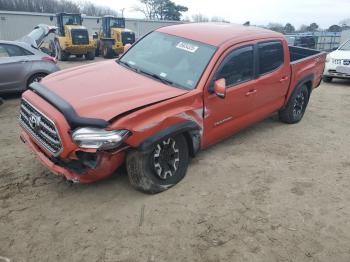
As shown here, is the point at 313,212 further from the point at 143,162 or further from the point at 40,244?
the point at 40,244

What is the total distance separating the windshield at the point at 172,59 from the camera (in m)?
4.20

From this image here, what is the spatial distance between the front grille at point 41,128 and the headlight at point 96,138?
0.81ft

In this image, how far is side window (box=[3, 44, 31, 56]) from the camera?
7.80 m

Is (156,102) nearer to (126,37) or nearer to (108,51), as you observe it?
(108,51)

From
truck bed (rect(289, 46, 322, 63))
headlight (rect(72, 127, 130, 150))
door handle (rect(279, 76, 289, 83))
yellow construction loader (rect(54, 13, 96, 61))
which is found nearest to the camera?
headlight (rect(72, 127, 130, 150))

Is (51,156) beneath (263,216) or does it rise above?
above

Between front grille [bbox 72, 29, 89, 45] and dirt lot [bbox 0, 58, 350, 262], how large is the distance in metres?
14.4

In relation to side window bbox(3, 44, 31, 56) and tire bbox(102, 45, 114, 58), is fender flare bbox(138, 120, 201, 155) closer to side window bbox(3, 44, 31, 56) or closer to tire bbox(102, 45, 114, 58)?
side window bbox(3, 44, 31, 56)

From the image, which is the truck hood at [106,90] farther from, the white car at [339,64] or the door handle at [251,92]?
the white car at [339,64]

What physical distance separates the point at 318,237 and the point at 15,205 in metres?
3.10

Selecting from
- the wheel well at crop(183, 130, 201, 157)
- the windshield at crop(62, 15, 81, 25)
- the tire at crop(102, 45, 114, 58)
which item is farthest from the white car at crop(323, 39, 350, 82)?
the windshield at crop(62, 15, 81, 25)

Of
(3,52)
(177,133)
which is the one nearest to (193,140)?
(177,133)

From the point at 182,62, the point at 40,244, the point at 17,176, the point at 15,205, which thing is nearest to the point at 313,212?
the point at 182,62

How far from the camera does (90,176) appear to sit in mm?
3471
